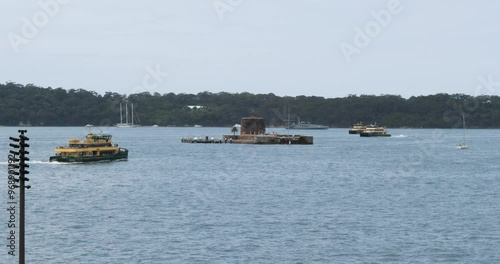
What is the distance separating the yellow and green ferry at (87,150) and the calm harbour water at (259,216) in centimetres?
511

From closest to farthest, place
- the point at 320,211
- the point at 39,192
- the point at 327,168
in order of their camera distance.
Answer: the point at 320,211 < the point at 39,192 < the point at 327,168

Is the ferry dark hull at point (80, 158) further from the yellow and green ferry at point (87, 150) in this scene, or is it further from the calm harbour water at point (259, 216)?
the calm harbour water at point (259, 216)

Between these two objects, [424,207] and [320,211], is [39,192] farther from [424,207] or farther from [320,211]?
[424,207]

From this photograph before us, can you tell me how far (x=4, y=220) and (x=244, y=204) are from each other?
2063cm

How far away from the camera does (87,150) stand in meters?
121

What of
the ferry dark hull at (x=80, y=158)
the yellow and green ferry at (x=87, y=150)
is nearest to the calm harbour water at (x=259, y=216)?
the ferry dark hull at (x=80, y=158)

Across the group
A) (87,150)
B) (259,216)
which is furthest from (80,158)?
(259,216)

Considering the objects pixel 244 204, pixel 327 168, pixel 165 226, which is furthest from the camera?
pixel 327 168

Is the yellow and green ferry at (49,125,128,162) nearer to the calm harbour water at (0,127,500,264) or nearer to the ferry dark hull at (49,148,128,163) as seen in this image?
the ferry dark hull at (49,148,128,163)

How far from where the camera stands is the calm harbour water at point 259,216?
50.8m

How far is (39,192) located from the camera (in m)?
82.9

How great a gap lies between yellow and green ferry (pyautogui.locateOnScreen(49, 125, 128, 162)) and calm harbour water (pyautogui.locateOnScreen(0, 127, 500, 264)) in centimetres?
511

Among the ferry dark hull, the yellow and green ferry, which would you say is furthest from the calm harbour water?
the yellow and green ferry

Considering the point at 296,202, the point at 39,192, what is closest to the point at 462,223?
the point at 296,202
